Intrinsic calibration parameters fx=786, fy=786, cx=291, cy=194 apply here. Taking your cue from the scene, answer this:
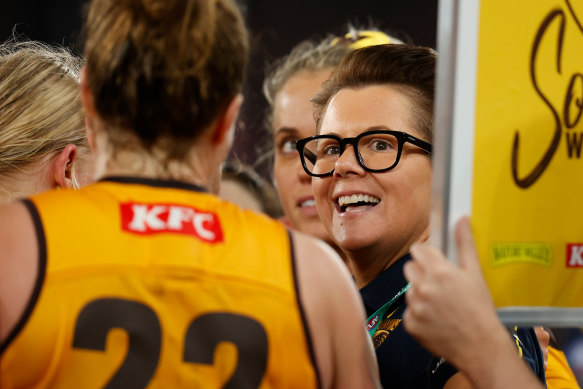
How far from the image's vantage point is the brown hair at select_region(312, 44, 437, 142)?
197cm

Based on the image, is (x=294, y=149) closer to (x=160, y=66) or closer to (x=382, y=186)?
(x=382, y=186)

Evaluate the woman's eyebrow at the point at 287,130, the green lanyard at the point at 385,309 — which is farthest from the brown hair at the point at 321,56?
the green lanyard at the point at 385,309

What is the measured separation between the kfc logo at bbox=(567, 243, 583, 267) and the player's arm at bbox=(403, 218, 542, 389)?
0.23 m

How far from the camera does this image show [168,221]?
1.14 m

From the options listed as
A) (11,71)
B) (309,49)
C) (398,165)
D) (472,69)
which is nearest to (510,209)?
(472,69)

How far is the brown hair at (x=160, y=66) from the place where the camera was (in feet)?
3.66

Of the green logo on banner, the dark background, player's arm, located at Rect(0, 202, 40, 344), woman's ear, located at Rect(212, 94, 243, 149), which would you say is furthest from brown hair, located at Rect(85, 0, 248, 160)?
the dark background

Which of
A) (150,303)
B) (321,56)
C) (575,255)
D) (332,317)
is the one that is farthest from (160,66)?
(321,56)

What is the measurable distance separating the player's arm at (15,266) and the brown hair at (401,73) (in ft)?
3.63

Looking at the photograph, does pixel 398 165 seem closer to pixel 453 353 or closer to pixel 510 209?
pixel 510 209

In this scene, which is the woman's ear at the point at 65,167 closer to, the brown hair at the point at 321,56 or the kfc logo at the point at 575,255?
the kfc logo at the point at 575,255

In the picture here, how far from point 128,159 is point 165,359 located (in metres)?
0.30

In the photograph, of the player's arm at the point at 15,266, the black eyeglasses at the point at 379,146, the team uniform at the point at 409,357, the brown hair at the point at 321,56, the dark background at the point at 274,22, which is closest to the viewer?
the player's arm at the point at 15,266

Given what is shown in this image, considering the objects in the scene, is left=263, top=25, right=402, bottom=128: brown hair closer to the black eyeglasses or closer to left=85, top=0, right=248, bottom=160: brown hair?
the black eyeglasses
